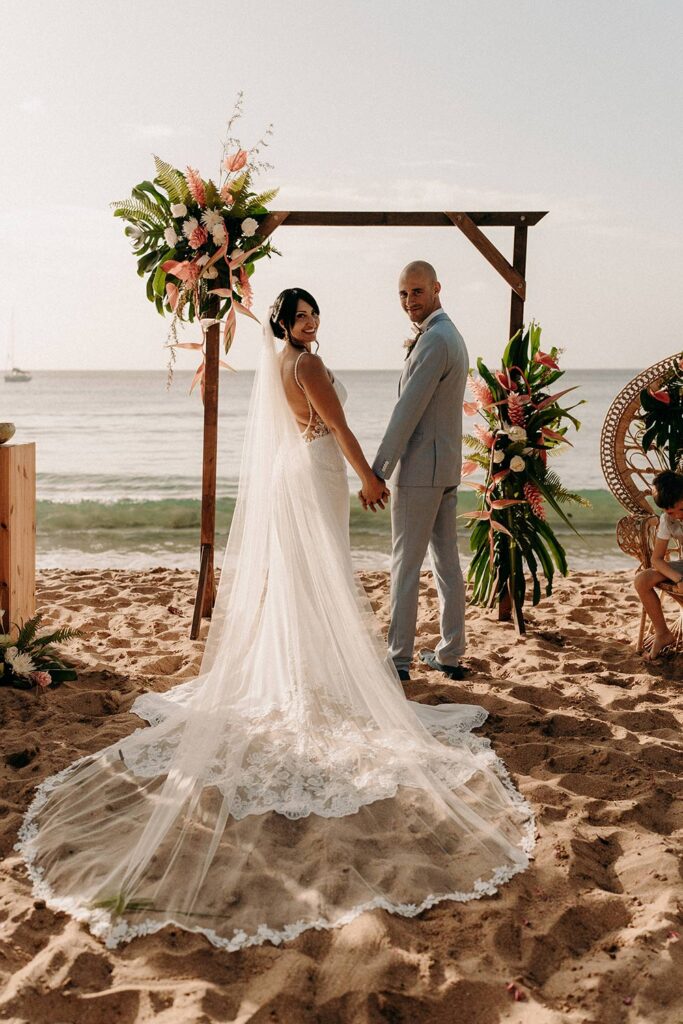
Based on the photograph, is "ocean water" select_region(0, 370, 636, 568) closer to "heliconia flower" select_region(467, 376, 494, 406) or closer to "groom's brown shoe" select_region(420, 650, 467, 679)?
"heliconia flower" select_region(467, 376, 494, 406)

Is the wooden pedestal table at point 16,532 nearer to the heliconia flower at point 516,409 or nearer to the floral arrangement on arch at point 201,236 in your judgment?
the floral arrangement on arch at point 201,236

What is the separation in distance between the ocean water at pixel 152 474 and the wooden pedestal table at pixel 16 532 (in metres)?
3.82

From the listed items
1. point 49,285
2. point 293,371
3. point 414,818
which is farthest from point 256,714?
point 49,285

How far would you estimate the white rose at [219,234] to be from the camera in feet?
15.1

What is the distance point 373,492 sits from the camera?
4.04 meters

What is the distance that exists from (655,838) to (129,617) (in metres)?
3.56

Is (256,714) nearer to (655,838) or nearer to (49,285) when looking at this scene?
(655,838)

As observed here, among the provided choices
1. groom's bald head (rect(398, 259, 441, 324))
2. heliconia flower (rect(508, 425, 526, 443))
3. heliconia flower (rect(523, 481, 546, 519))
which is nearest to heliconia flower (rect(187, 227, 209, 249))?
groom's bald head (rect(398, 259, 441, 324))

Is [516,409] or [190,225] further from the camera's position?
[516,409]

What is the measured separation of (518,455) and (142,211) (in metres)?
2.59

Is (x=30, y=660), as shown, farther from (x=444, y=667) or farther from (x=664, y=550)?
(x=664, y=550)

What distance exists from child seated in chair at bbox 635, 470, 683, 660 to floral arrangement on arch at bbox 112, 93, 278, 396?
245 centimetres

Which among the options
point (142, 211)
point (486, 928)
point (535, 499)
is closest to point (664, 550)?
point (535, 499)

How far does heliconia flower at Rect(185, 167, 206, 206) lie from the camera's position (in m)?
4.59
